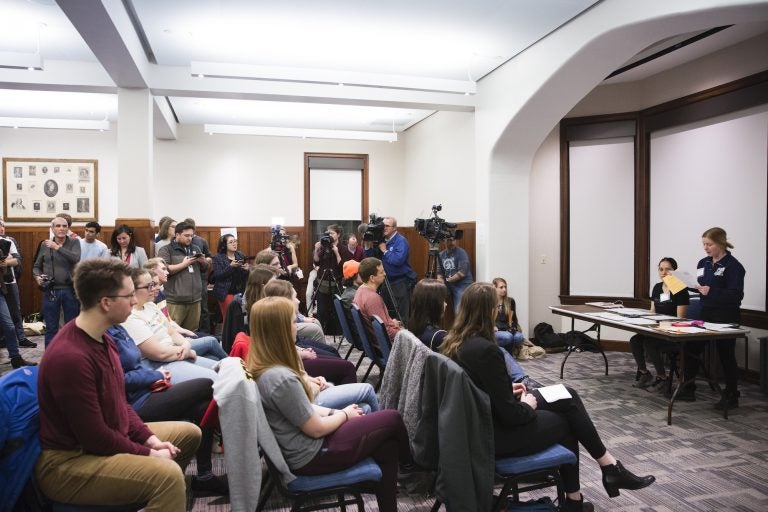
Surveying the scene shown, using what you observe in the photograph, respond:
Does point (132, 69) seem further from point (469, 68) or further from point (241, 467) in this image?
point (241, 467)

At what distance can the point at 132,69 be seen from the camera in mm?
5242

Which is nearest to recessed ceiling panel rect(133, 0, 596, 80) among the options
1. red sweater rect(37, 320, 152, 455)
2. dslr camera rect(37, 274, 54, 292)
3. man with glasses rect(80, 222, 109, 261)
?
man with glasses rect(80, 222, 109, 261)

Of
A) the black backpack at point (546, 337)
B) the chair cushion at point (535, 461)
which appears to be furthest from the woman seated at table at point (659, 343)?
the chair cushion at point (535, 461)

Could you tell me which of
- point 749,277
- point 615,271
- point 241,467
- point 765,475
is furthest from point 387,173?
point 241,467

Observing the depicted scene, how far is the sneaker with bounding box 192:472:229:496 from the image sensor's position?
283 centimetres

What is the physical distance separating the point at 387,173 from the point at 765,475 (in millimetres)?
7541

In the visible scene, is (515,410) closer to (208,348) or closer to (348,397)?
(348,397)

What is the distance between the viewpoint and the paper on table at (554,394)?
8.04 ft

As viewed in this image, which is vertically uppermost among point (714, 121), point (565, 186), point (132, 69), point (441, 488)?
point (132, 69)

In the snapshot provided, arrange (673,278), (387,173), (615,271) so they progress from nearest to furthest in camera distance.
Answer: (673,278)
(615,271)
(387,173)

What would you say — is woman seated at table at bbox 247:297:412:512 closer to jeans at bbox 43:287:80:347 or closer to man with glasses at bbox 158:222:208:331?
man with glasses at bbox 158:222:208:331

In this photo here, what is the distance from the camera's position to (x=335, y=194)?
379 inches

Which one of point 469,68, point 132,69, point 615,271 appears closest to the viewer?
point 132,69

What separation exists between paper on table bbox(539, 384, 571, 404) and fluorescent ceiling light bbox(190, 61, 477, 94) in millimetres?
3821
